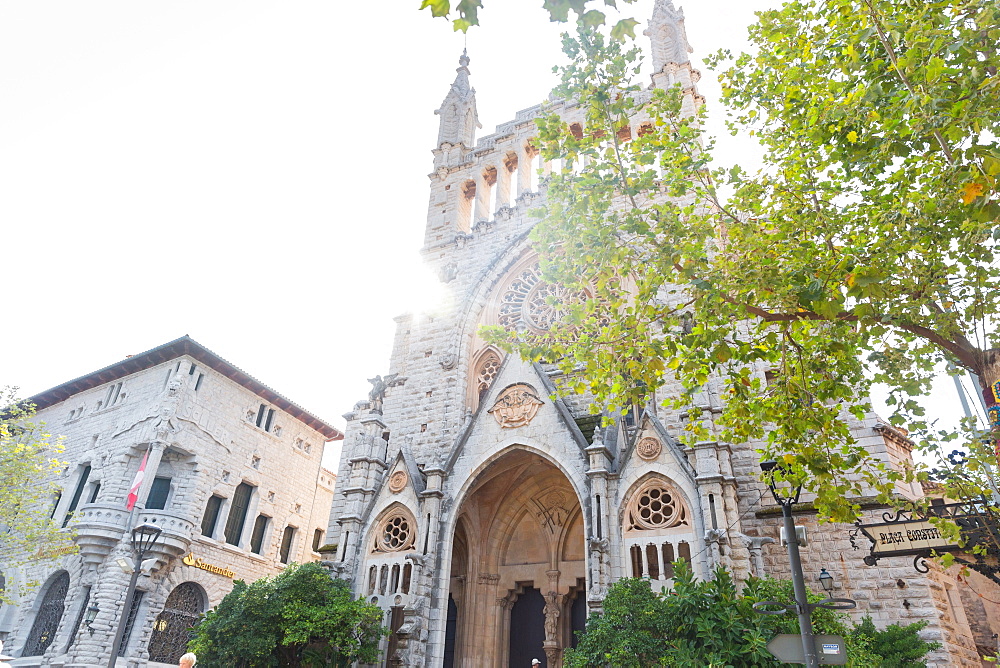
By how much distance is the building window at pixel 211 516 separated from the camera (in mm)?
24312

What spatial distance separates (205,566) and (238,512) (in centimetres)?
281

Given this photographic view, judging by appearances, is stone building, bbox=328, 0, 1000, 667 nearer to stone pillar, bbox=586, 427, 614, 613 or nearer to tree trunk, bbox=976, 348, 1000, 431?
stone pillar, bbox=586, 427, 614, 613

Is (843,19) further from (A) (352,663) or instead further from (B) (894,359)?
(A) (352,663)

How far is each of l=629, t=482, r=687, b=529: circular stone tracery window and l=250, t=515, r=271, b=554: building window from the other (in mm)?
19084

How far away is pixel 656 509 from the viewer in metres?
13.4

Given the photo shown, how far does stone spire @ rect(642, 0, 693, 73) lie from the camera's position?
2327cm

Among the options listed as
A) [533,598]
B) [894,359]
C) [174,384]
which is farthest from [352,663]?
[174,384]

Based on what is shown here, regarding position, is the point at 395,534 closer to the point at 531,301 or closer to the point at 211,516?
the point at 531,301

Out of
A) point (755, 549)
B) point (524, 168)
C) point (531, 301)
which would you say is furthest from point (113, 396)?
point (755, 549)

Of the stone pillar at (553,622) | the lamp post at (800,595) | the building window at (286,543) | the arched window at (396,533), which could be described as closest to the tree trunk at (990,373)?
the lamp post at (800,595)

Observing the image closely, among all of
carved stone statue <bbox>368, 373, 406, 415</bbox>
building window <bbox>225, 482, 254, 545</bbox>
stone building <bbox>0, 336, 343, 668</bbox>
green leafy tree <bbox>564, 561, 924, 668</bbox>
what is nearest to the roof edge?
stone building <bbox>0, 336, 343, 668</bbox>

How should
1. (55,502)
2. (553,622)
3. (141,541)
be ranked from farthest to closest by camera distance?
1. (55,502)
2. (553,622)
3. (141,541)

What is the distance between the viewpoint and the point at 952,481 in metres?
8.30

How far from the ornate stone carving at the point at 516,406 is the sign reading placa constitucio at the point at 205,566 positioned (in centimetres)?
1415
